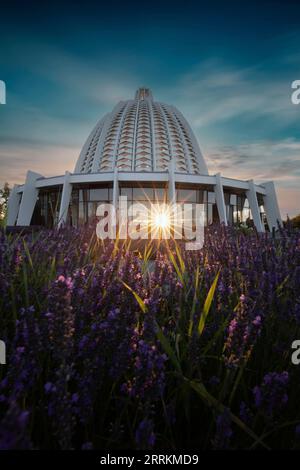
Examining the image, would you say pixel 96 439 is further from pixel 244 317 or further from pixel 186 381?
pixel 244 317

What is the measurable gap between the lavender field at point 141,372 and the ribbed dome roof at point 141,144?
47716 millimetres

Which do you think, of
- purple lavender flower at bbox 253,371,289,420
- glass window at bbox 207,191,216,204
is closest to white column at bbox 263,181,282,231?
glass window at bbox 207,191,216,204

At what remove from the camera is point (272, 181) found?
40.4 m

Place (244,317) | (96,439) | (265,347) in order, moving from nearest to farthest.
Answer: (96,439), (244,317), (265,347)

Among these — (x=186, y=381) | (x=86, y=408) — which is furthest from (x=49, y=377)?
(x=186, y=381)

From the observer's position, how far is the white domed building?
1303 inches

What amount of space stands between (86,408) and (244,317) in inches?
27.4

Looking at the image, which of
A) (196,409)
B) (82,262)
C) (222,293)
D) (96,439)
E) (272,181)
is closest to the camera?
(96,439)

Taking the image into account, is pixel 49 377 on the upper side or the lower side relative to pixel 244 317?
lower

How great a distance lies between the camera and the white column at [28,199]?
3544 centimetres

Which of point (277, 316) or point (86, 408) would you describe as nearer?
point (86, 408)

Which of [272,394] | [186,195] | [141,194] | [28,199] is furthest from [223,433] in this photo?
[28,199]

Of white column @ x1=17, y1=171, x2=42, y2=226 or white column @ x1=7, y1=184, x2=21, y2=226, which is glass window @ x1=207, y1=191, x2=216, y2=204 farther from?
white column @ x1=7, y1=184, x2=21, y2=226

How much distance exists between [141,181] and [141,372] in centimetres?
3293
